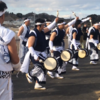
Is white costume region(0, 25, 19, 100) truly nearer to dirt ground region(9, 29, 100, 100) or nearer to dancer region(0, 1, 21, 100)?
dancer region(0, 1, 21, 100)

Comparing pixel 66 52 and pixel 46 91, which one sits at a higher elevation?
pixel 66 52

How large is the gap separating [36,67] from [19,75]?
1831 mm

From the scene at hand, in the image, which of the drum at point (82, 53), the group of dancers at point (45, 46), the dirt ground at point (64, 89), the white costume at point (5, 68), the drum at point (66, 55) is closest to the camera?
the white costume at point (5, 68)

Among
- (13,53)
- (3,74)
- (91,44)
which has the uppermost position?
(13,53)

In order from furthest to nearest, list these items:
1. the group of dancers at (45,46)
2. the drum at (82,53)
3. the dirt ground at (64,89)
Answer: the drum at (82,53) → the group of dancers at (45,46) → the dirt ground at (64,89)

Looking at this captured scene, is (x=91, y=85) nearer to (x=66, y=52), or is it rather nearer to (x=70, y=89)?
(x=70, y=89)

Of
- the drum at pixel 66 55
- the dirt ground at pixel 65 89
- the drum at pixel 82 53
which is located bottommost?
the dirt ground at pixel 65 89

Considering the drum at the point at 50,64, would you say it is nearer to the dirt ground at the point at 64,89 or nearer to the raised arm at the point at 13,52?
the dirt ground at the point at 64,89

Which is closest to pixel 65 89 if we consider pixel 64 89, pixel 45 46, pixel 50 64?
pixel 64 89

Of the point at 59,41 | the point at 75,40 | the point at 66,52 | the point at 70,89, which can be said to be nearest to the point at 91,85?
the point at 70,89

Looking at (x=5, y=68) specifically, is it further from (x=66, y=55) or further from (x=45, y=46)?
(x=66, y=55)

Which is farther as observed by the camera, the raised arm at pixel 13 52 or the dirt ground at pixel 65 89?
the dirt ground at pixel 65 89

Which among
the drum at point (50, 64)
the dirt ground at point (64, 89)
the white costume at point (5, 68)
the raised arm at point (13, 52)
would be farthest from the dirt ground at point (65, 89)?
the raised arm at point (13, 52)

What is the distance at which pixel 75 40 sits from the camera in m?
6.89
